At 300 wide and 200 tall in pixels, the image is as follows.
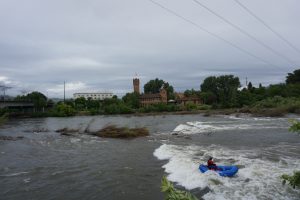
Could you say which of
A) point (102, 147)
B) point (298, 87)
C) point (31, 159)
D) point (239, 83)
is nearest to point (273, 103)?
point (298, 87)

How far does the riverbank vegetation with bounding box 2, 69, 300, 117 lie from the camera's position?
8231 cm

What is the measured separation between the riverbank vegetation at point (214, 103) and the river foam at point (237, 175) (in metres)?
45.5

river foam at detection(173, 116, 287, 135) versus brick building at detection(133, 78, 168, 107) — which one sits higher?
brick building at detection(133, 78, 168, 107)

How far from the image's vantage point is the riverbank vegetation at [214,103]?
82.3 metres

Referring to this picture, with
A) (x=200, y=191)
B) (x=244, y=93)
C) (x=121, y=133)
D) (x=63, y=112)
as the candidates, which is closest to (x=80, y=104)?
(x=63, y=112)

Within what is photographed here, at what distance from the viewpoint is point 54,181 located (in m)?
16.2

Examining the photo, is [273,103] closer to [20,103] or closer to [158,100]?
[158,100]

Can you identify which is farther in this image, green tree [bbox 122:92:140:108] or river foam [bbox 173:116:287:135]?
green tree [bbox 122:92:140:108]

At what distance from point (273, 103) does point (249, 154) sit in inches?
2501

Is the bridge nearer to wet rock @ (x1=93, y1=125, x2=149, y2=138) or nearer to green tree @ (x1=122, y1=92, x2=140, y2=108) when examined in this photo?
green tree @ (x1=122, y1=92, x2=140, y2=108)

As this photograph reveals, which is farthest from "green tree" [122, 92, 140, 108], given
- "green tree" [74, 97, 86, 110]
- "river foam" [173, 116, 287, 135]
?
"river foam" [173, 116, 287, 135]

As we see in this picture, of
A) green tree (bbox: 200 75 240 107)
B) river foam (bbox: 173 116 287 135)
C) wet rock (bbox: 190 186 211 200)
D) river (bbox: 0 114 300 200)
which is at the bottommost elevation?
wet rock (bbox: 190 186 211 200)

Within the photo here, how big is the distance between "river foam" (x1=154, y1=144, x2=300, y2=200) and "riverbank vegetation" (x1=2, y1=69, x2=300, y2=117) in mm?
45478

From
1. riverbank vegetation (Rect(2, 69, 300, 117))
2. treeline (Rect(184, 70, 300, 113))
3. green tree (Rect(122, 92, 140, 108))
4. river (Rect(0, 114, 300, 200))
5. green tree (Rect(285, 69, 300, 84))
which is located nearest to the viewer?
river (Rect(0, 114, 300, 200))
